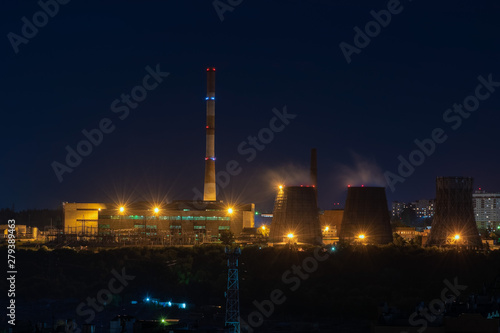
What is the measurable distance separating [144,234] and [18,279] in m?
19.0

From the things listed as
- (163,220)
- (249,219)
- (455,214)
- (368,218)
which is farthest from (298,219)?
(163,220)

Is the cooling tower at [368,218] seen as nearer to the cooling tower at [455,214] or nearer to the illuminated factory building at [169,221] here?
the cooling tower at [455,214]

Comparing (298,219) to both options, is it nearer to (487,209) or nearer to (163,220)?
(163,220)

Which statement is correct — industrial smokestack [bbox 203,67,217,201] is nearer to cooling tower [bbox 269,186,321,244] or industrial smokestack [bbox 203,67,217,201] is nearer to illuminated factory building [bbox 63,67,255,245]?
illuminated factory building [bbox 63,67,255,245]

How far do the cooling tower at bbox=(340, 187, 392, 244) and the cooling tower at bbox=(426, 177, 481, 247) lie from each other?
5355 mm

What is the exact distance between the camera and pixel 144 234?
8056 cm

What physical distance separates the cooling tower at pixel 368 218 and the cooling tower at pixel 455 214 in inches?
211

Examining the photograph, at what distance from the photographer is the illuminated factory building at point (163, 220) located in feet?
262

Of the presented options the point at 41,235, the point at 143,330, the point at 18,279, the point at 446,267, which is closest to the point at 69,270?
the point at 18,279

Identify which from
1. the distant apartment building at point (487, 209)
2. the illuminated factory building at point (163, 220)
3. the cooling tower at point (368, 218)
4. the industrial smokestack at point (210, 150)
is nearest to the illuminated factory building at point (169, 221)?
the illuminated factory building at point (163, 220)

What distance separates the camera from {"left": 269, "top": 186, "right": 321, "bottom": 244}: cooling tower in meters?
74.9

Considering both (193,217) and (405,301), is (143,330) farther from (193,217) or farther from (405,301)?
(193,217)

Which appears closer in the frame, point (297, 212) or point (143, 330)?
point (143, 330)

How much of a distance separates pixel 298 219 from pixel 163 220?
1555 centimetres
